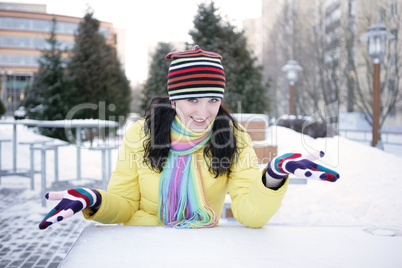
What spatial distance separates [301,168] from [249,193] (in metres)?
0.40

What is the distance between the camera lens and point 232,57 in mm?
9828

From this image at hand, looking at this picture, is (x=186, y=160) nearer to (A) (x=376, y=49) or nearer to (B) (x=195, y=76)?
(B) (x=195, y=76)

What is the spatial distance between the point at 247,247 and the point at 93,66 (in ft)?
57.9

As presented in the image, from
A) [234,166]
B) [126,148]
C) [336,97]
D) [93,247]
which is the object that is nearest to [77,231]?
[126,148]

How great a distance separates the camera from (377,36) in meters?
7.83

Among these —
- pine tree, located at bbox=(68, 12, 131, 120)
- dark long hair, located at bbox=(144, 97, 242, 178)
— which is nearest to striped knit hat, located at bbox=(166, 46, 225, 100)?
dark long hair, located at bbox=(144, 97, 242, 178)

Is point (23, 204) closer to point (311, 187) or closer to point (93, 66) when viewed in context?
point (311, 187)

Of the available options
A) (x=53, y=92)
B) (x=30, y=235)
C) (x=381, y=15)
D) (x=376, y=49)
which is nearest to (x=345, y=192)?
(x=30, y=235)

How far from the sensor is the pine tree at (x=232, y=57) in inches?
383

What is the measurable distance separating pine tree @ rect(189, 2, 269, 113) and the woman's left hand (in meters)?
8.52

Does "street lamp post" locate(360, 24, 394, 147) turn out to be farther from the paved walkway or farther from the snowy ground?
the paved walkway

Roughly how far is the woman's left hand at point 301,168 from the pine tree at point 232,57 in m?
8.52

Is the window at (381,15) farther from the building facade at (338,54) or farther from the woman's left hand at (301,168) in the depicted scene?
the woman's left hand at (301,168)

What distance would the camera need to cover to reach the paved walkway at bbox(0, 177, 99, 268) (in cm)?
279
